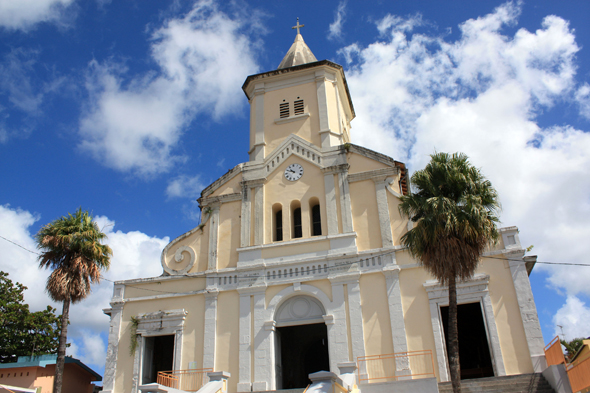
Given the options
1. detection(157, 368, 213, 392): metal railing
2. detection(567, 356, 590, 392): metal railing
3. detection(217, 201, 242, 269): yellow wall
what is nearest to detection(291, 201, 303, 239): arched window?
detection(217, 201, 242, 269): yellow wall

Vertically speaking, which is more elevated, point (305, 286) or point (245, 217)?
point (245, 217)

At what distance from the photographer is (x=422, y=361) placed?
17969 millimetres

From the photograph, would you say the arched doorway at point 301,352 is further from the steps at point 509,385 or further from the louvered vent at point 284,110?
the louvered vent at point 284,110

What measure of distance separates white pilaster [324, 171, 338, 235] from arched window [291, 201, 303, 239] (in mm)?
1631

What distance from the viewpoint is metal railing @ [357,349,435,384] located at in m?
17.8

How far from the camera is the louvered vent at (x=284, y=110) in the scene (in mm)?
25503

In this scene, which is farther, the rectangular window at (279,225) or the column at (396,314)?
the rectangular window at (279,225)

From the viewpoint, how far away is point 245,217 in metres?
22.8

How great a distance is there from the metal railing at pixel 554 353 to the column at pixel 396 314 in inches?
188

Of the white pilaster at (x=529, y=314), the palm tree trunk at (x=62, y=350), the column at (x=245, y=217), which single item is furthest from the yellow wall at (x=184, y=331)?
the white pilaster at (x=529, y=314)

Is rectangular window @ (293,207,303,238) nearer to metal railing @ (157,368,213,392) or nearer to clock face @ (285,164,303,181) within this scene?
clock face @ (285,164,303,181)

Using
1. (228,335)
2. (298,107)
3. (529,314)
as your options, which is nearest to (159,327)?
(228,335)

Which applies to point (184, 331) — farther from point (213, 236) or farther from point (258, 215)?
point (258, 215)

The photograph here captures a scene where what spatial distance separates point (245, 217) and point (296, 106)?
6.75 meters
